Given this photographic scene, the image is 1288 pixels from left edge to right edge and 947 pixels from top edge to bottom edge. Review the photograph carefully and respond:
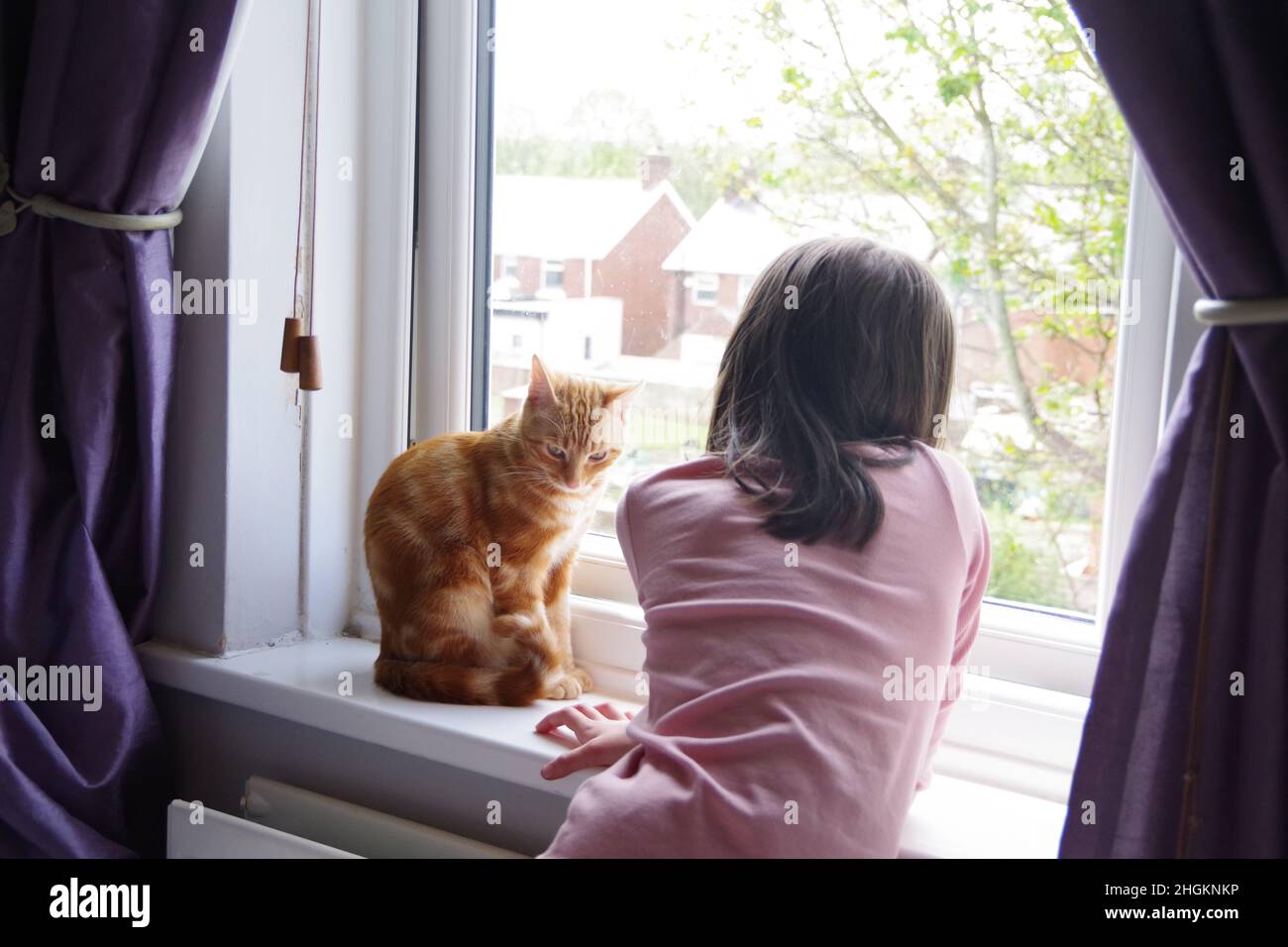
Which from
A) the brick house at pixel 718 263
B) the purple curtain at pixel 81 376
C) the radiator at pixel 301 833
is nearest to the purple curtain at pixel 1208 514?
the brick house at pixel 718 263

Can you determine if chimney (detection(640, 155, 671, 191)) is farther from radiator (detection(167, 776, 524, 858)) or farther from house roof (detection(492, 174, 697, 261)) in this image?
radiator (detection(167, 776, 524, 858))

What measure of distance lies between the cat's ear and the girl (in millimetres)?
200

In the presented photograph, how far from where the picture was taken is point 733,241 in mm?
1400

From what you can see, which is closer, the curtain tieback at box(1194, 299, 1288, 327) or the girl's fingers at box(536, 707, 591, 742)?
the curtain tieback at box(1194, 299, 1288, 327)

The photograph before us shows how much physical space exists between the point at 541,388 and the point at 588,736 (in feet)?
1.30

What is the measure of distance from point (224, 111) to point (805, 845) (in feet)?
3.62

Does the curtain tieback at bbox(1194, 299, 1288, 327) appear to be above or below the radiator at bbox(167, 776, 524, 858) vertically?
above

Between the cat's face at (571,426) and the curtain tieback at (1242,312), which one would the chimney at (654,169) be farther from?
the curtain tieback at (1242,312)

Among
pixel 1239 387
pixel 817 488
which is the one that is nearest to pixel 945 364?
pixel 817 488

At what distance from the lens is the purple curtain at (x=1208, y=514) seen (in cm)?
81

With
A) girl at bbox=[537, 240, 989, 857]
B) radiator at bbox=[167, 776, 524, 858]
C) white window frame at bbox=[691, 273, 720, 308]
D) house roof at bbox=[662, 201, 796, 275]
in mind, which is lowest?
radiator at bbox=[167, 776, 524, 858]

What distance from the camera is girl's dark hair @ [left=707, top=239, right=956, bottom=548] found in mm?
1126

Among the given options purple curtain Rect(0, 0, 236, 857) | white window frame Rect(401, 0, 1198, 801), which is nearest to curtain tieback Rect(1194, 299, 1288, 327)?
white window frame Rect(401, 0, 1198, 801)

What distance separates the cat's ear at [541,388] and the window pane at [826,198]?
0.20 m
